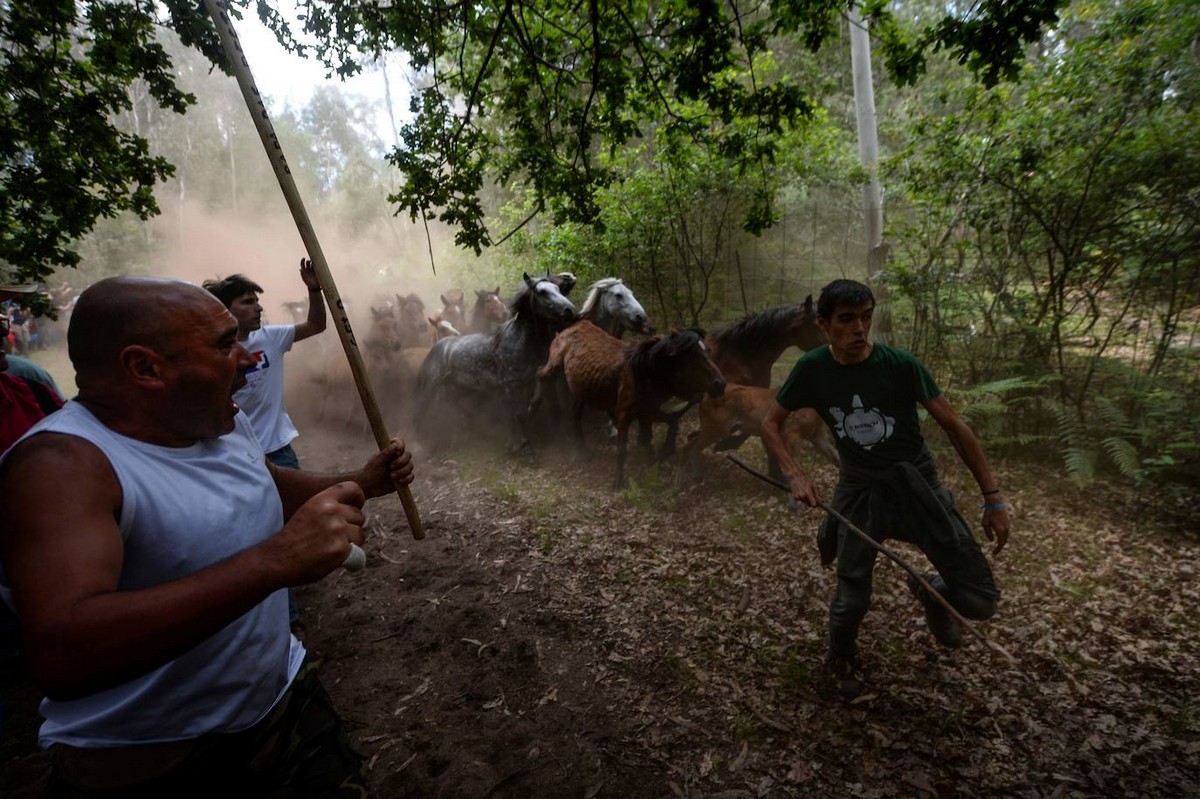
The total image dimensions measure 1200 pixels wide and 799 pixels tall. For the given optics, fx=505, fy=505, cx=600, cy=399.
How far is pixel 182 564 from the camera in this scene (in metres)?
1.34

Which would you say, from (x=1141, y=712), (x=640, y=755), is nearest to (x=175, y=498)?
(x=640, y=755)

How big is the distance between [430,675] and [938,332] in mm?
6577

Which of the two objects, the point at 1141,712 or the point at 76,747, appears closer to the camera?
the point at 76,747

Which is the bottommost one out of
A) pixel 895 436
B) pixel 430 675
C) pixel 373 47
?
pixel 430 675

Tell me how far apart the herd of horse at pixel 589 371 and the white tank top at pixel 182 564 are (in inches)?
185

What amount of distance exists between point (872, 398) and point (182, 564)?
10.5 ft

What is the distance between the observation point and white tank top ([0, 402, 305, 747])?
1.28 m

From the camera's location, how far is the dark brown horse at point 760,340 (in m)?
6.18

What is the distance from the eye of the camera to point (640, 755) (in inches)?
117

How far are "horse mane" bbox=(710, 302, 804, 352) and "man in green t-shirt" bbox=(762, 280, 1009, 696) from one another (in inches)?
131

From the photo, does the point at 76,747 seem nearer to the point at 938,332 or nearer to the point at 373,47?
the point at 373,47

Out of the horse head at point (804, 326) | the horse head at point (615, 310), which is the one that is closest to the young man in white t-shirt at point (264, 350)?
the horse head at point (615, 310)

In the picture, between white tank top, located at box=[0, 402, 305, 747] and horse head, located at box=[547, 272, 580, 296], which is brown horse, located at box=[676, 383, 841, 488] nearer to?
horse head, located at box=[547, 272, 580, 296]

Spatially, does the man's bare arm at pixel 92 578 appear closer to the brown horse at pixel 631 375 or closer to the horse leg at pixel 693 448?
the brown horse at pixel 631 375
